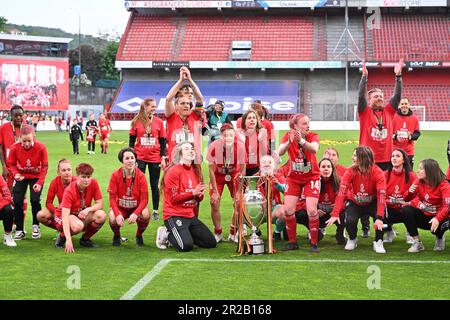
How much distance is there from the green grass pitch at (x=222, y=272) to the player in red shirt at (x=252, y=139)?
115cm

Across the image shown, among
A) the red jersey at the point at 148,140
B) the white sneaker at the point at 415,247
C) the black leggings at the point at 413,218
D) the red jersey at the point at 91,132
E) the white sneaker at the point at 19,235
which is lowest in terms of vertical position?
the white sneaker at the point at 415,247

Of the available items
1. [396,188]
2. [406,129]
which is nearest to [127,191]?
[396,188]

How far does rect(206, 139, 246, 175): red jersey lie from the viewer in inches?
377

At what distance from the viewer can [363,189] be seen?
9109 mm

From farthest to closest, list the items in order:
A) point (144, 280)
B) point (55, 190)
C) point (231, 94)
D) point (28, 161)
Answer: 1. point (231, 94)
2. point (28, 161)
3. point (55, 190)
4. point (144, 280)

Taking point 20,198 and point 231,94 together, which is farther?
point 231,94

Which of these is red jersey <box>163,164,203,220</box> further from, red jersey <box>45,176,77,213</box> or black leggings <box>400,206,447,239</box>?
black leggings <box>400,206,447,239</box>

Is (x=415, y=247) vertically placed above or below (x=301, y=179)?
below

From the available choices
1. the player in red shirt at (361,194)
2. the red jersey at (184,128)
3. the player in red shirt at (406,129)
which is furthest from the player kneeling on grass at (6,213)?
the player in red shirt at (406,129)

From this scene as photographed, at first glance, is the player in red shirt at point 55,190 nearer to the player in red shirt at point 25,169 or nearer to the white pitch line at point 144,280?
the player in red shirt at point 25,169

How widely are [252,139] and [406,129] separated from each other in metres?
3.48

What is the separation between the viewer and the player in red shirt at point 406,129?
38.8 ft

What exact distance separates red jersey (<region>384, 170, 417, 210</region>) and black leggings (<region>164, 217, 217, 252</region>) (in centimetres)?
232

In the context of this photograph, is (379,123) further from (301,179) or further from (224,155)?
(224,155)
